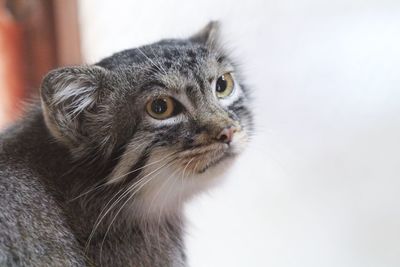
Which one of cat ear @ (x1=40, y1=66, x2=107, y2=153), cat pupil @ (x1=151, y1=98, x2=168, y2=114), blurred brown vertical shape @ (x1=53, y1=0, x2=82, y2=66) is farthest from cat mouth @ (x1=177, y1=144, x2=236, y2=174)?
blurred brown vertical shape @ (x1=53, y1=0, x2=82, y2=66)

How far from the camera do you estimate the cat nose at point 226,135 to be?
43.1 inches

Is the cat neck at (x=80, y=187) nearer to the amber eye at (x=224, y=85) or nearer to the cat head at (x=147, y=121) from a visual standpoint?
the cat head at (x=147, y=121)

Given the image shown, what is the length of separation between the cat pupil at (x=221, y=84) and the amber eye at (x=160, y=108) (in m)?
0.15

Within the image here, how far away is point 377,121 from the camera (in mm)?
1267

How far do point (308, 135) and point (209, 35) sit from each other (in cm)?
37

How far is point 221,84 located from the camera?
1243 mm

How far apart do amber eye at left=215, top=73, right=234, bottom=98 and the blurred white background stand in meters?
0.16

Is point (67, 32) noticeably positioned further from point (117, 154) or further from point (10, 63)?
point (117, 154)

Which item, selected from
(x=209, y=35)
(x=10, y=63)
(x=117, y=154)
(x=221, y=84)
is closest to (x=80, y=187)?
(x=117, y=154)

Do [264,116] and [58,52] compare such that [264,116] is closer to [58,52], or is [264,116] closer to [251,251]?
[251,251]

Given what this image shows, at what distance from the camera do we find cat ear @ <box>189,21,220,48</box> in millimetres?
1339

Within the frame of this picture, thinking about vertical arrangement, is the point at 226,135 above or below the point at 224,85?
below

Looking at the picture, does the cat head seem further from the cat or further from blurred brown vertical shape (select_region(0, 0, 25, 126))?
blurred brown vertical shape (select_region(0, 0, 25, 126))

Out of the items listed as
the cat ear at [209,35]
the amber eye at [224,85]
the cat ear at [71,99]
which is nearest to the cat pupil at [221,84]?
the amber eye at [224,85]
